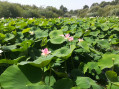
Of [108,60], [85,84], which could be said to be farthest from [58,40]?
[85,84]

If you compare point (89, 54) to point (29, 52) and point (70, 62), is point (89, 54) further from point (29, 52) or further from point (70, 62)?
point (29, 52)

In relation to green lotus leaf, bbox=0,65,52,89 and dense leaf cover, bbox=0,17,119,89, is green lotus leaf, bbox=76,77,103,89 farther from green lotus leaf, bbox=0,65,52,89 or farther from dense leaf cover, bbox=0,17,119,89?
green lotus leaf, bbox=0,65,52,89

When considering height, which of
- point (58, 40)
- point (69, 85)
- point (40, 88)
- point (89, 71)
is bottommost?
point (89, 71)

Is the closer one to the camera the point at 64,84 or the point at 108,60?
the point at 64,84

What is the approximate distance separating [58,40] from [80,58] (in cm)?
37

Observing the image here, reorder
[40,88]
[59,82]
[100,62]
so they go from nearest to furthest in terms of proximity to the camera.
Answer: [40,88]
[59,82]
[100,62]

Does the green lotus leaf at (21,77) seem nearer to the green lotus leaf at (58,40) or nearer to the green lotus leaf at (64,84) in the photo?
the green lotus leaf at (64,84)

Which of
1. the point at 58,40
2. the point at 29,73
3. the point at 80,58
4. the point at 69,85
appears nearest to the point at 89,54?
the point at 80,58

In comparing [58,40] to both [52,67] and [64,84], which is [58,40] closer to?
[52,67]

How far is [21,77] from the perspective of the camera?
0.74m

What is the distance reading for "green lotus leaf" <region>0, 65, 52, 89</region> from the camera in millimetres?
682

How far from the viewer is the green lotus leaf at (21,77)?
68 cm

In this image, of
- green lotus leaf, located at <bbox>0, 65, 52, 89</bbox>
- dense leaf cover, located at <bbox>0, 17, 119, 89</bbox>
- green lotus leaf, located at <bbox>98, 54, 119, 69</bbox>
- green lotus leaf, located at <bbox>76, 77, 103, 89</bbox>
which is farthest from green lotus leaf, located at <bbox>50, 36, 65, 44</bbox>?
green lotus leaf, located at <bbox>0, 65, 52, 89</bbox>

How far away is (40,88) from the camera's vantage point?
64 cm
